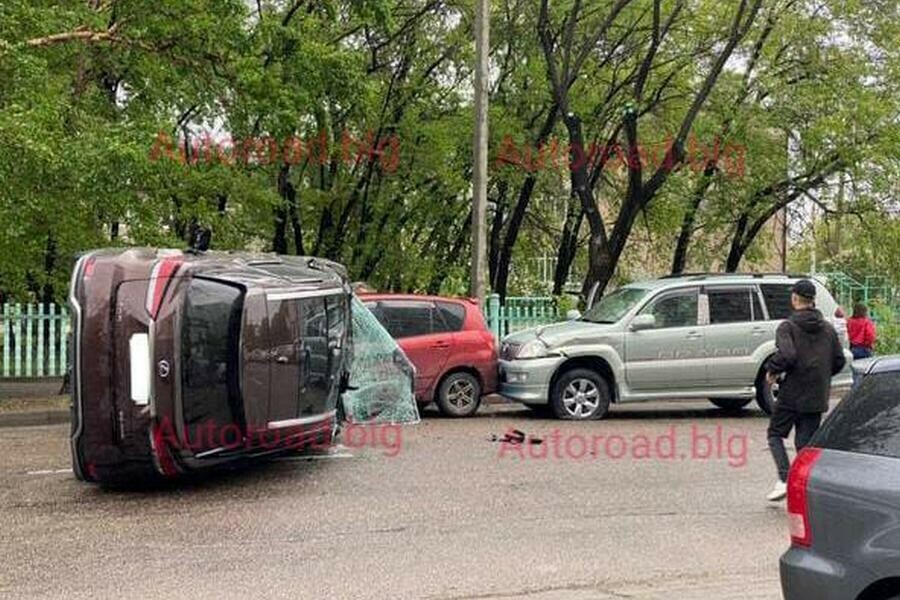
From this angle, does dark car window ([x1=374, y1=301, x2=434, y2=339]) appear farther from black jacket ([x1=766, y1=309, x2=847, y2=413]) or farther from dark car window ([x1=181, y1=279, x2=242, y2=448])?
black jacket ([x1=766, y1=309, x2=847, y2=413])

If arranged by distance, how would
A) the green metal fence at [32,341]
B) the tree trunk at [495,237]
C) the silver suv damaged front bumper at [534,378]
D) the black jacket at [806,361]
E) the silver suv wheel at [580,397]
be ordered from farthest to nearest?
the tree trunk at [495,237]
the green metal fence at [32,341]
the silver suv wheel at [580,397]
the silver suv damaged front bumper at [534,378]
the black jacket at [806,361]

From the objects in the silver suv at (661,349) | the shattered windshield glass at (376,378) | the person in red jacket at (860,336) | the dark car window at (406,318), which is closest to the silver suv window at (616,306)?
the silver suv at (661,349)

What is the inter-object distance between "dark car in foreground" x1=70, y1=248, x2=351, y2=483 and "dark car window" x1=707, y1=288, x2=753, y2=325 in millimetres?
6845

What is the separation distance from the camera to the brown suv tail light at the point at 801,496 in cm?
432

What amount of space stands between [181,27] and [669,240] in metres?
15.3

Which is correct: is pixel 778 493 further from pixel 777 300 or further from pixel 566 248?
pixel 566 248

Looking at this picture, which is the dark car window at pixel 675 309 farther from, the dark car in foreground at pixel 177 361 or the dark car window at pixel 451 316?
the dark car in foreground at pixel 177 361

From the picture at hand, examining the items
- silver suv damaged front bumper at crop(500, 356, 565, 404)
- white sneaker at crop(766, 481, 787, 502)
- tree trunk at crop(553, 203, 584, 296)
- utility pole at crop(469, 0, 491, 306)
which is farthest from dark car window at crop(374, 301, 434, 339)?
tree trunk at crop(553, 203, 584, 296)

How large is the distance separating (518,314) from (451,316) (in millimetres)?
5797

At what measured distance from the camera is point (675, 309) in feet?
45.2

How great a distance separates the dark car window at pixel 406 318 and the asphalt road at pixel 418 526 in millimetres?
Result: 2337

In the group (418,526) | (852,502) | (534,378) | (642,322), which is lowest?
(418,526)

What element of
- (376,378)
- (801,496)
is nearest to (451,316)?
(376,378)

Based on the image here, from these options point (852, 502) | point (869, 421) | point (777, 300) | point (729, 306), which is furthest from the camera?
point (777, 300)
